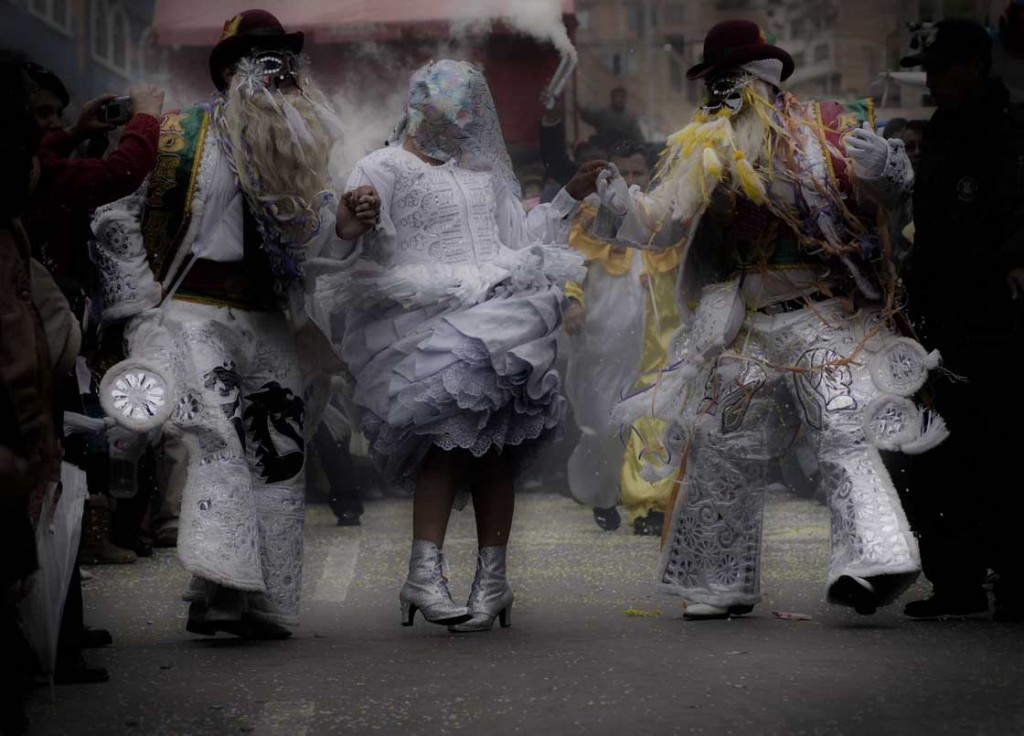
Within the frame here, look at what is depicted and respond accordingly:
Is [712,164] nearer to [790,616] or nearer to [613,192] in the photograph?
[613,192]

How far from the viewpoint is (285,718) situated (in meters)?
4.73

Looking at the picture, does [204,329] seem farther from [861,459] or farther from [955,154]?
[955,154]

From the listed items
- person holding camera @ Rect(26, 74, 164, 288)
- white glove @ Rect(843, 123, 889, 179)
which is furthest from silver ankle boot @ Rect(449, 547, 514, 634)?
white glove @ Rect(843, 123, 889, 179)

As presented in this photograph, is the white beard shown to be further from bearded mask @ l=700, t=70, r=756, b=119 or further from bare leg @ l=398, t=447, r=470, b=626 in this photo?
bearded mask @ l=700, t=70, r=756, b=119

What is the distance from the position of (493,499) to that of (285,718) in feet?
6.02

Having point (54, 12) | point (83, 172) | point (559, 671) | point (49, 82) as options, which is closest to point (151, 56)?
point (54, 12)

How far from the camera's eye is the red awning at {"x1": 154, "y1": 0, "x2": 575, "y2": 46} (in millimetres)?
13438

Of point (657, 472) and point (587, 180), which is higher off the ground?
point (587, 180)

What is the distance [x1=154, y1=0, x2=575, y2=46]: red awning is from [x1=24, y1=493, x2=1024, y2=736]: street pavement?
6.64 m

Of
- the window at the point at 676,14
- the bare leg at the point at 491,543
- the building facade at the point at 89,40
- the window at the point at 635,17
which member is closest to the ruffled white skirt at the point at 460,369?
the bare leg at the point at 491,543

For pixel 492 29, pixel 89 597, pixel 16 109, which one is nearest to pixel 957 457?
pixel 89 597

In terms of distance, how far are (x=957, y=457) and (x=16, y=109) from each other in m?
3.88

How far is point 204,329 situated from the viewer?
6.03 m

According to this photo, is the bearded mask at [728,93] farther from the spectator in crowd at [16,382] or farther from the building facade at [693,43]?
the building facade at [693,43]
